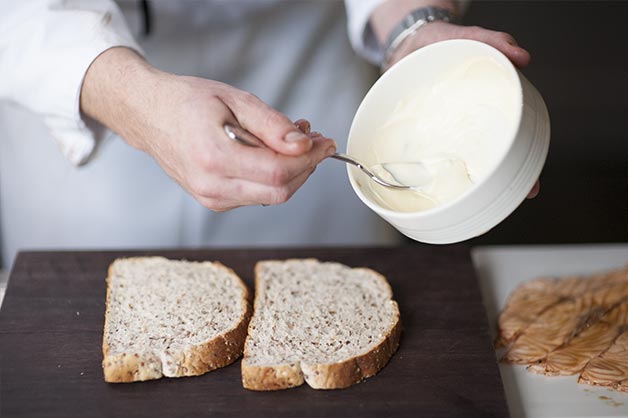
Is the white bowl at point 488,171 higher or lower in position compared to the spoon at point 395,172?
higher

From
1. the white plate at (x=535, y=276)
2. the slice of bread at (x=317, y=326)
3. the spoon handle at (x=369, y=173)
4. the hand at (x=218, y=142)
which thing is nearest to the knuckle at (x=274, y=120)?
the hand at (x=218, y=142)

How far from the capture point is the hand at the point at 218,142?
1.25 metres

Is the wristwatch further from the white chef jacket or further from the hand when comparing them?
the hand

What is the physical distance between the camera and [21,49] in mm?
1597

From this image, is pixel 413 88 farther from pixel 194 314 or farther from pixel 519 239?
pixel 519 239

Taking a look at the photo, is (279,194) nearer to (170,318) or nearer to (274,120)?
(274,120)

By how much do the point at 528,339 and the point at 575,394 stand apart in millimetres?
146

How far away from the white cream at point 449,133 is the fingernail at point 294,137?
166mm

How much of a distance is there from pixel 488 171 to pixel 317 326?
1.72ft

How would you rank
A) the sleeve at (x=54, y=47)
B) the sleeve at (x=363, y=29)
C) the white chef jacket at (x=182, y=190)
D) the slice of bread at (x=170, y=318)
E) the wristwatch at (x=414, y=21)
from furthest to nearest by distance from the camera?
the white chef jacket at (x=182, y=190) → the sleeve at (x=363, y=29) → the wristwatch at (x=414, y=21) → the sleeve at (x=54, y=47) → the slice of bread at (x=170, y=318)

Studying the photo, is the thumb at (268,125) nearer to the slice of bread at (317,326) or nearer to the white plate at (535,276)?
the slice of bread at (317,326)

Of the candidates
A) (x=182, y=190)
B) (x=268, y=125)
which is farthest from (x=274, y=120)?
(x=182, y=190)

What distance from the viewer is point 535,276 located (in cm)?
181

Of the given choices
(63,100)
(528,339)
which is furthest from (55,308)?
(528,339)
